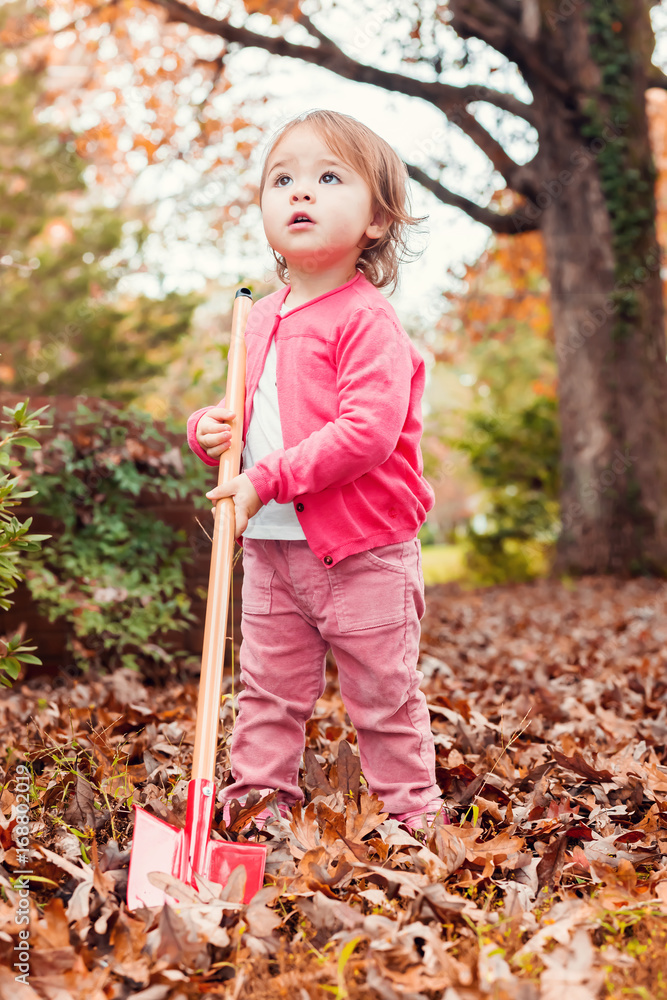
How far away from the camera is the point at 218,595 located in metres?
1.80

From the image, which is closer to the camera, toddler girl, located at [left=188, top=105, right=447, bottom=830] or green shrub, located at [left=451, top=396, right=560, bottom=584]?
toddler girl, located at [left=188, top=105, right=447, bottom=830]

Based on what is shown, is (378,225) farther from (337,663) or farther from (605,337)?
(605,337)

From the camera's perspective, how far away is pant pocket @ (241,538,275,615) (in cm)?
201

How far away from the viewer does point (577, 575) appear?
25.8 feet

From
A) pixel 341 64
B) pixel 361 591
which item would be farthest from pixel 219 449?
pixel 341 64

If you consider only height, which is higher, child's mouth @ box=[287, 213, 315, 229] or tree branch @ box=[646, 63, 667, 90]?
tree branch @ box=[646, 63, 667, 90]

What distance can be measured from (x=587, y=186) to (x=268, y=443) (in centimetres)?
705

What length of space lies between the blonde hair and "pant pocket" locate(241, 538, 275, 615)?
2.57 ft

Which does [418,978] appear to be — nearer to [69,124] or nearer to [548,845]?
[548,845]

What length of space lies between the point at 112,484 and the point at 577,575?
5512 mm

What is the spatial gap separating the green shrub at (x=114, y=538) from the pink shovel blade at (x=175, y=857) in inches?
69.5

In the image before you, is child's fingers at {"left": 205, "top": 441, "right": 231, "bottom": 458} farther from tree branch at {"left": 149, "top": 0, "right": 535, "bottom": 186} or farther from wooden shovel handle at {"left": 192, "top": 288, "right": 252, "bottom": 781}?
tree branch at {"left": 149, "top": 0, "right": 535, "bottom": 186}

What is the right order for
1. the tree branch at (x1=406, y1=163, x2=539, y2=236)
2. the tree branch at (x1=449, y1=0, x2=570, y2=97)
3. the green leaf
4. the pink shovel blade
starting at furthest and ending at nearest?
the tree branch at (x1=406, y1=163, x2=539, y2=236) < the tree branch at (x1=449, y1=0, x2=570, y2=97) < the green leaf < the pink shovel blade

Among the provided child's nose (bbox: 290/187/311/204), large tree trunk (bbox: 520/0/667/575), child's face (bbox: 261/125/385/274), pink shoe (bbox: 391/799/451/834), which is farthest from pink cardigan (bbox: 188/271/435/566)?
large tree trunk (bbox: 520/0/667/575)
